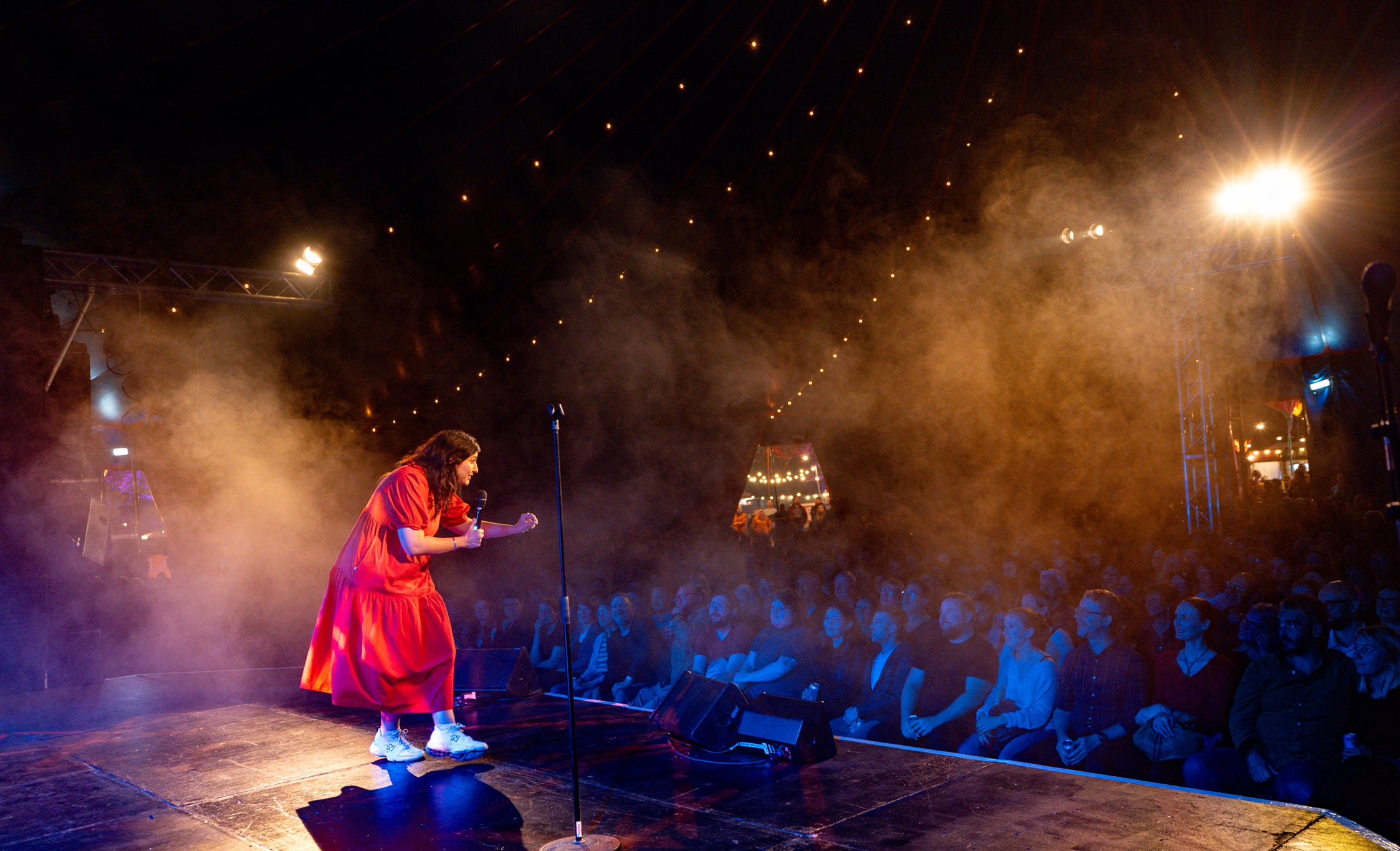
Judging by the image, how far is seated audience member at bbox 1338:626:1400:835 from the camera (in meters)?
2.83

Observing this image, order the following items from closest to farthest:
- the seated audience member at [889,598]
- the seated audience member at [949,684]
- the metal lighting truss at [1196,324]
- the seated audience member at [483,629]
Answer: the seated audience member at [949,684] < the seated audience member at [889,598] < the seated audience member at [483,629] < the metal lighting truss at [1196,324]

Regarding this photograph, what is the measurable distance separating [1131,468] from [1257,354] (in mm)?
3373

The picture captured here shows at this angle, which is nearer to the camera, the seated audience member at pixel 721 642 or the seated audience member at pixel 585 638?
the seated audience member at pixel 721 642

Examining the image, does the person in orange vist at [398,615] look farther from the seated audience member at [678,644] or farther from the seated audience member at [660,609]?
the seated audience member at [660,609]

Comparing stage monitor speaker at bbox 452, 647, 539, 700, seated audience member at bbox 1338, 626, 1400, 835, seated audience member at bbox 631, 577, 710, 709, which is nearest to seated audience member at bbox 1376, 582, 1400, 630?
seated audience member at bbox 1338, 626, 1400, 835

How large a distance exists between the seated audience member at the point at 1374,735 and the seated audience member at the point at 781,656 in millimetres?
2532

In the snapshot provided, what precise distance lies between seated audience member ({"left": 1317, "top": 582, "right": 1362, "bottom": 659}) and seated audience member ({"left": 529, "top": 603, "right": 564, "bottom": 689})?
5069mm

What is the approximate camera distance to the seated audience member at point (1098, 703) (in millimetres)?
3604

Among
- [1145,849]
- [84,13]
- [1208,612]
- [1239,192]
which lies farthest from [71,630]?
[1239,192]

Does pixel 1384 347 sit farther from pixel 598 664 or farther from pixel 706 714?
pixel 598 664

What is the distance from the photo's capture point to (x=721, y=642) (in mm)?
5285

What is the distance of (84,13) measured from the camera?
477cm

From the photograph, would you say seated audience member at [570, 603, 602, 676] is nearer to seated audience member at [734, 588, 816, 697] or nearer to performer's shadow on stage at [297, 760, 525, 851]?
seated audience member at [734, 588, 816, 697]

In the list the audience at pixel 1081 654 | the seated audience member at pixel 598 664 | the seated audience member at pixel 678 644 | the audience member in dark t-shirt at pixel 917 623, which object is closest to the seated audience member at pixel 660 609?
the audience at pixel 1081 654
